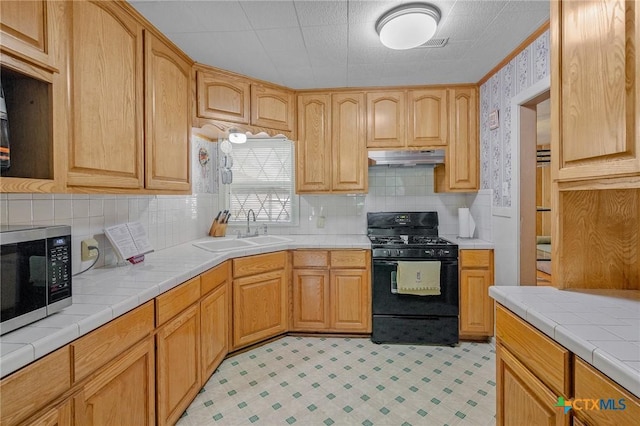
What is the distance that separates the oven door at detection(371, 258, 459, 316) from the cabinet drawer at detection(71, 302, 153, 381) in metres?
1.82

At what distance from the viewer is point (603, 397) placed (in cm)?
81

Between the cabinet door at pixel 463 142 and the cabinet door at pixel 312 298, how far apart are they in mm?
1513

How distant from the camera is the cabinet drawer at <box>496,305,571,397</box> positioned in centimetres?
94

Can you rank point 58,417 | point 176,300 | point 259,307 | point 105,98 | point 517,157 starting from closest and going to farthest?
point 58,417 < point 105,98 < point 176,300 < point 517,157 < point 259,307

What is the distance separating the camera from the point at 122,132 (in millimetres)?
1630

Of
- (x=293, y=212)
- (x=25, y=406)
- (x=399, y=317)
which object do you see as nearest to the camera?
(x=25, y=406)

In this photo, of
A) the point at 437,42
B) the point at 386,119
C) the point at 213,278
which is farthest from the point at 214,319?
the point at 437,42

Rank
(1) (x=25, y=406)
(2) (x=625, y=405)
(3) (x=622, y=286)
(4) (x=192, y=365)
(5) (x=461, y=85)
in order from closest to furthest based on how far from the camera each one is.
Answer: (2) (x=625, y=405)
(1) (x=25, y=406)
(3) (x=622, y=286)
(4) (x=192, y=365)
(5) (x=461, y=85)

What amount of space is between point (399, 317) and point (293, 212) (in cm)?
150

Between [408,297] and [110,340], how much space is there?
2.16 m

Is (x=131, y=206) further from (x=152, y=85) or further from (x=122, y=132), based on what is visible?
(x=152, y=85)

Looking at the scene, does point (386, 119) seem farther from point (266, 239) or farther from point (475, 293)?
point (475, 293)

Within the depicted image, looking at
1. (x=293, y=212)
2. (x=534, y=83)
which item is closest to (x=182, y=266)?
(x=293, y=212)

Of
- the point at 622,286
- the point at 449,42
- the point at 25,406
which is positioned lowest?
the point at 25,406
